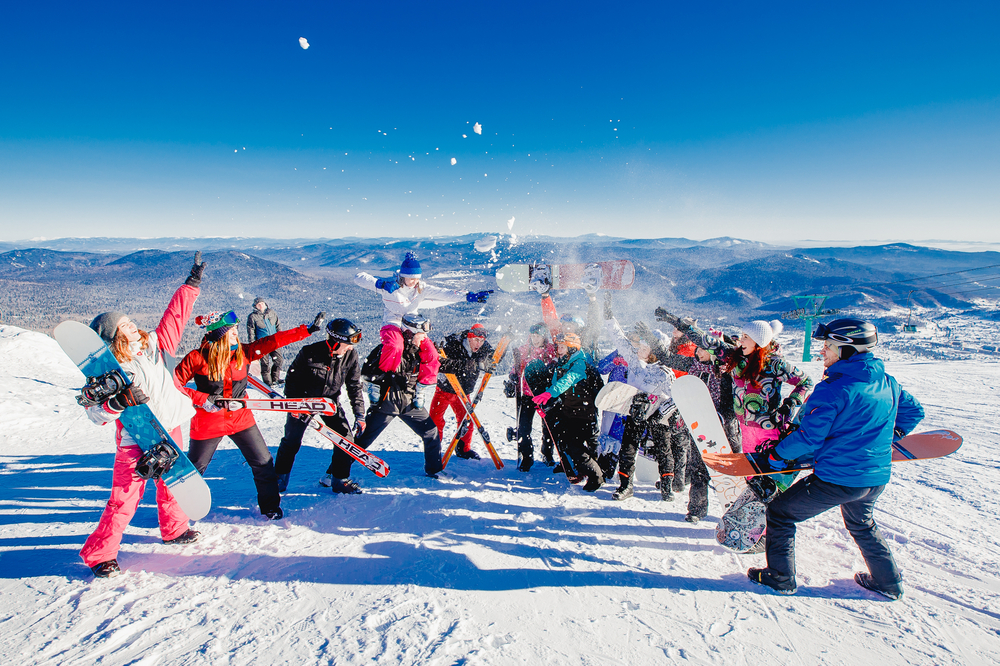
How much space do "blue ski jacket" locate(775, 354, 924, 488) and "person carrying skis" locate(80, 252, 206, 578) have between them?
4.43 meters

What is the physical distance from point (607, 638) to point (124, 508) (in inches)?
142

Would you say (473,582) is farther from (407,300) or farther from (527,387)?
(407,300)

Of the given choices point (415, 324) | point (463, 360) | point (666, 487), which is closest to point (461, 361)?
point (463, 360)

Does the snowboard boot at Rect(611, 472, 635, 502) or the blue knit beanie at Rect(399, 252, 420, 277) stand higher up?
the blue knit beanie at Rect(399, 252, 420, 277)

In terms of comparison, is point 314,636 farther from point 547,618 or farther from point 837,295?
point 837,295

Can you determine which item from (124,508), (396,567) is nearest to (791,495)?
(396,567)

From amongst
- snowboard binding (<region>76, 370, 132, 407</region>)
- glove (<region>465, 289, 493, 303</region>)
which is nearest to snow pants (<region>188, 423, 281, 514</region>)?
snowboard binding (<region>76, 370, 132, 407</region>)

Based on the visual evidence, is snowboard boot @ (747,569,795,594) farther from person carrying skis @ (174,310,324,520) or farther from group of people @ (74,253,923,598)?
person carrying skis @ (174,310,324,520)

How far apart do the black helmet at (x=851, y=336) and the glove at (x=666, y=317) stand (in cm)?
130

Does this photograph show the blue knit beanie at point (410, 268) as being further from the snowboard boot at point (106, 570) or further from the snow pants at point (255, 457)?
the snowboard boot at point (106, 570)

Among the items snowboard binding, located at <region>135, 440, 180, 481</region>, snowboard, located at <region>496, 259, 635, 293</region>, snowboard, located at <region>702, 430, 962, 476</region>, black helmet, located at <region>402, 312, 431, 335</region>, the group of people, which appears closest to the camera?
the group of people

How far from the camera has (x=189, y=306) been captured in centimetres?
353

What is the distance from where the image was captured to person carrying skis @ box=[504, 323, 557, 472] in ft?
16.5

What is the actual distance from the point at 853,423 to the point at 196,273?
205 inches
